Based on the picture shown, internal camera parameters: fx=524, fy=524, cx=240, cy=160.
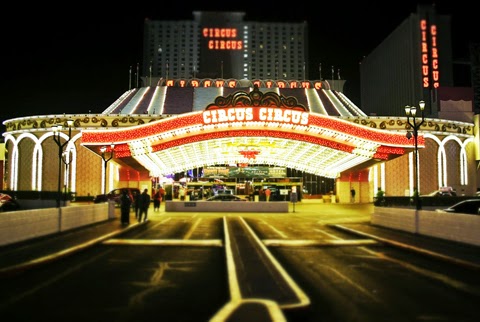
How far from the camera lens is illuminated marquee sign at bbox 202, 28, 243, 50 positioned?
465 ft

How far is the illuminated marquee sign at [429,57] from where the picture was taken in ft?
240

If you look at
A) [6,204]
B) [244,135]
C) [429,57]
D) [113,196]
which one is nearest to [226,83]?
[429,57]

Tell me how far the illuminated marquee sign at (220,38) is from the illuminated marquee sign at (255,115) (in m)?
108

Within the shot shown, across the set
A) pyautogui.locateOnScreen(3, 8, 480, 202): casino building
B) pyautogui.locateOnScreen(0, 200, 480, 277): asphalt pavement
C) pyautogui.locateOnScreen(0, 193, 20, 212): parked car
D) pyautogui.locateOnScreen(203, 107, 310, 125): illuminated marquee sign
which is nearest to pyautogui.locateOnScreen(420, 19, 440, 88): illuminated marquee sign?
pyautogui.locateOnScreen(3, 8, 480, 202): casino building

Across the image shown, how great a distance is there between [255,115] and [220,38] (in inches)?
4372

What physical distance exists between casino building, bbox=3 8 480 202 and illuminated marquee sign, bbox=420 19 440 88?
11.7 m

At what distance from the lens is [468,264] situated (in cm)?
1279

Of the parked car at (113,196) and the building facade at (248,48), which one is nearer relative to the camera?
the parked car at (113,196)

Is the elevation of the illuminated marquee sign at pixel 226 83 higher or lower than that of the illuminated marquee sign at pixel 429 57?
lower

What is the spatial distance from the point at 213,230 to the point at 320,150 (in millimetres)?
26270

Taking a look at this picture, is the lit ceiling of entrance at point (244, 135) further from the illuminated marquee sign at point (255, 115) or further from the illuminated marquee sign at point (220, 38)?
the illuminated marquee sign at point (220, 38)

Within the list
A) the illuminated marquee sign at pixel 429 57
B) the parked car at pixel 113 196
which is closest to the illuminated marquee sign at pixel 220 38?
the illuminated marquee sign at pixel 429 57

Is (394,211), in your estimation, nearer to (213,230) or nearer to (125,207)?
(213,230)

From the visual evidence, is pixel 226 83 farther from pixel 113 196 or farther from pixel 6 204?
pixel 6 204
